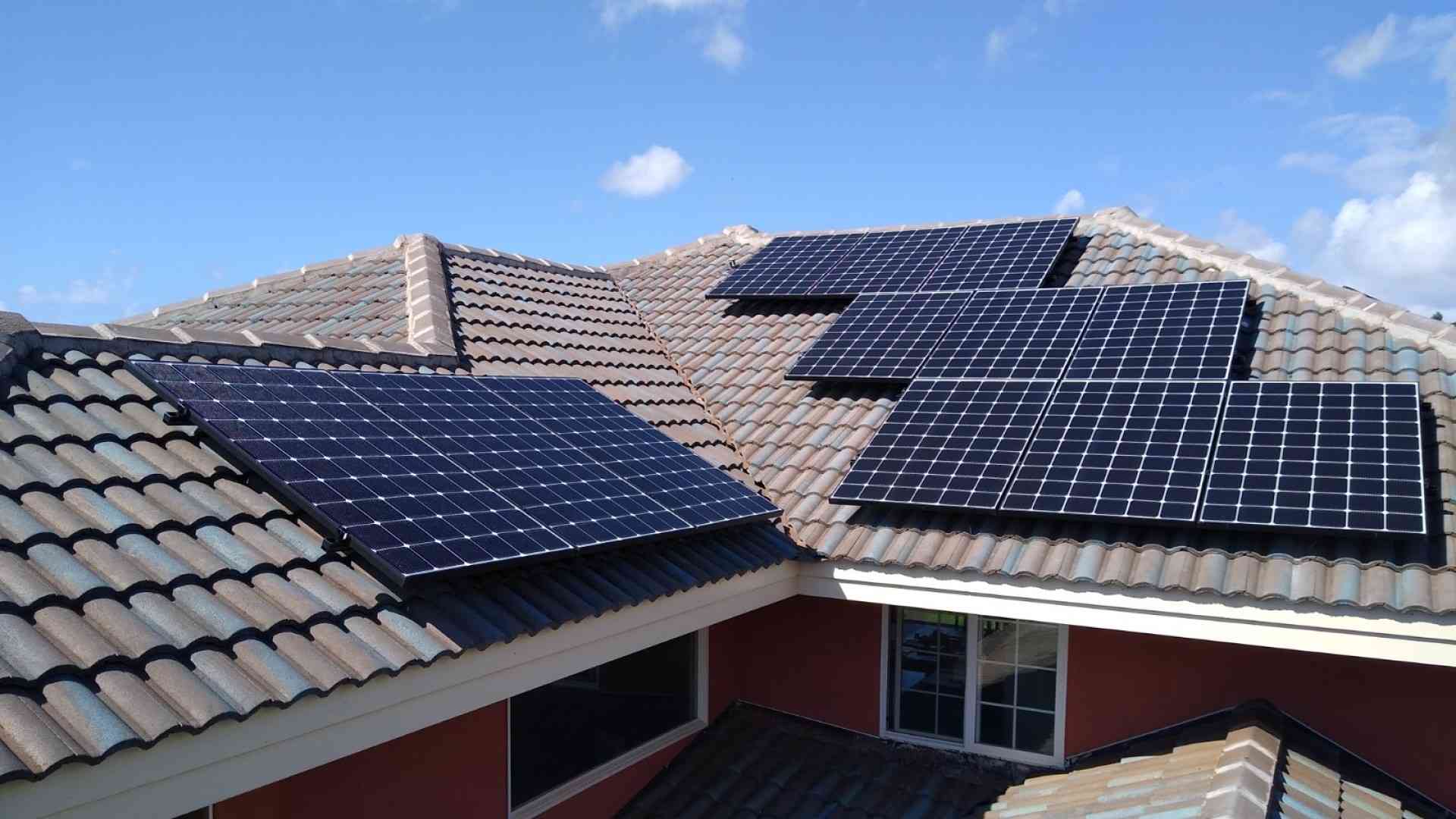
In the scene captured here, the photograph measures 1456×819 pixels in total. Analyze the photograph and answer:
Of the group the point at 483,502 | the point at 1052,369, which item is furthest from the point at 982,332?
the point at 483,502

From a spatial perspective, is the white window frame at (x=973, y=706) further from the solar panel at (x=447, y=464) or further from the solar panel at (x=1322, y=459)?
the solar panel at (x=447, y=464)

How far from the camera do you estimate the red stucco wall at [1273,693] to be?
8008 millimetres

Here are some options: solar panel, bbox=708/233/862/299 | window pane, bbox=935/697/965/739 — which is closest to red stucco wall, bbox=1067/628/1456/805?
window pane, bbox=935/697/965/739

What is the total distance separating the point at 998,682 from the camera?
9.67 m

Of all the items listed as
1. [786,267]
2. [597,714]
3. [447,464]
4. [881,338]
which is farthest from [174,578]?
[786,267]

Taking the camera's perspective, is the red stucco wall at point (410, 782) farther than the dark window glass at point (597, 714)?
No

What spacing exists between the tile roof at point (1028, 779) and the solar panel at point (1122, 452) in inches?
73.1

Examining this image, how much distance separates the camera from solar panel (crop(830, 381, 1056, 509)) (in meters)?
9.21

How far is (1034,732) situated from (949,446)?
8.78ft

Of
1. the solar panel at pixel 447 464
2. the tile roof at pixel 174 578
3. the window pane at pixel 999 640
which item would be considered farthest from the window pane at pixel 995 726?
the solar panel at pixel 447 464

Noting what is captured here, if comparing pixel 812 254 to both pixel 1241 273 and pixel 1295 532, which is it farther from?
pixel 1295 532

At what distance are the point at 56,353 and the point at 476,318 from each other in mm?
5707

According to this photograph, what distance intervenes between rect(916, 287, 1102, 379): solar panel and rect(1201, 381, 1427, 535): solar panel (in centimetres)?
203

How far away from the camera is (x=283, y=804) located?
6.46 metres
